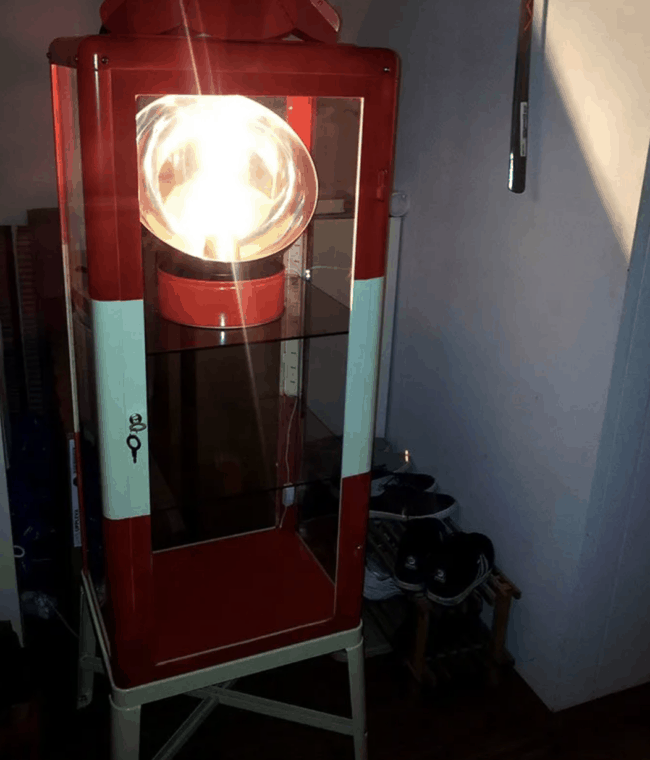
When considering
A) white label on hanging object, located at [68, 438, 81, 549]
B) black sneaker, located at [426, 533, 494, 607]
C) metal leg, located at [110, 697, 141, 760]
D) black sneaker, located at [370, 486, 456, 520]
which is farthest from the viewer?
black sneaker, located at [370, 486, 456, 520]

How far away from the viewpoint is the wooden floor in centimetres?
197

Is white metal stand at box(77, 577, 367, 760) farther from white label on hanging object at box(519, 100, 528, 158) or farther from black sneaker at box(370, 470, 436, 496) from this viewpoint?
white label on hanging object at box(519, 100, 528, 158)

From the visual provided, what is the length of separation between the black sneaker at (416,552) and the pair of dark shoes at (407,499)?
7 centimetres

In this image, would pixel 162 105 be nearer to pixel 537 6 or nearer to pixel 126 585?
pixel 126 585

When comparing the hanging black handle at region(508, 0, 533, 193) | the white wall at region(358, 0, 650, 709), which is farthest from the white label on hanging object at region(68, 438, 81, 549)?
the hanging black handle at region(508, 0, 533, 193)

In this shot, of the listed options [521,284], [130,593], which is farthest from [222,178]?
[521,284]

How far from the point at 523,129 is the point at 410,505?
3.72 ft

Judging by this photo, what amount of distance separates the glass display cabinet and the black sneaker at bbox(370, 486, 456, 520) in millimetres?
640

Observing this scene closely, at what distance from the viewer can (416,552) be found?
2201 millimetres

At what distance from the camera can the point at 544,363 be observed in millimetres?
1980

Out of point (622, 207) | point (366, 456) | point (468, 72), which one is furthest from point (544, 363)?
point (468, 72)

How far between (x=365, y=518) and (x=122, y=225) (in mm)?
746

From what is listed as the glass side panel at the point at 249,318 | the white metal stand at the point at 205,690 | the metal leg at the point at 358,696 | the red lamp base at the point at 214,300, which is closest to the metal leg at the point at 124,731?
the white metal stand at the point at 205,690

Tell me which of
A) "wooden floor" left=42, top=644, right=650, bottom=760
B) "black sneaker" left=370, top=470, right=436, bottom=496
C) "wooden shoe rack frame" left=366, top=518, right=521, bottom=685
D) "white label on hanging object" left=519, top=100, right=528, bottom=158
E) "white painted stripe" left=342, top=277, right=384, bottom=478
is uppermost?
"white label on hanging object" left=519, top=100, right=528, bottom=158
